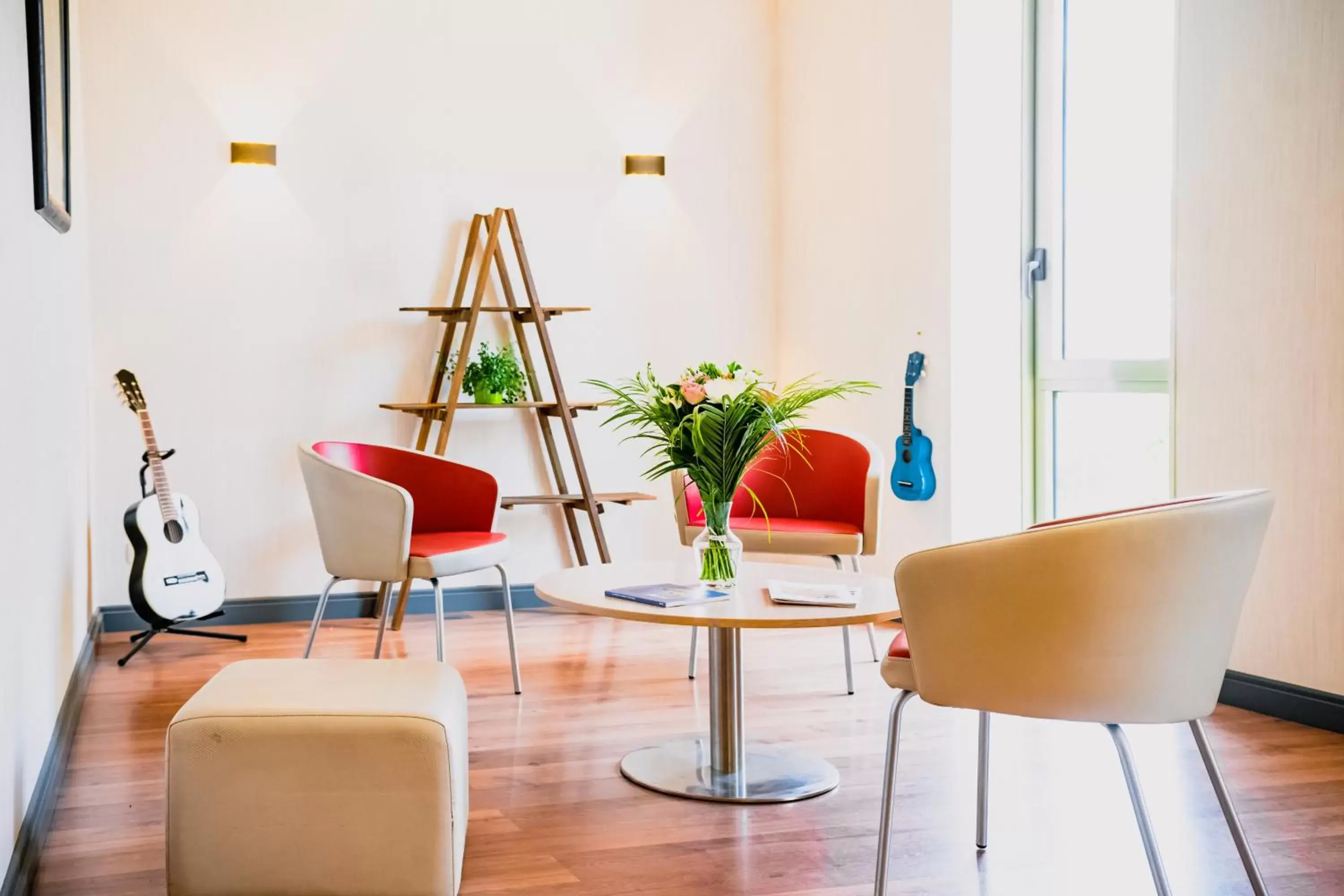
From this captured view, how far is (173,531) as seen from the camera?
15.1 ft

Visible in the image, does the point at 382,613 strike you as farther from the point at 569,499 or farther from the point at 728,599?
the point at 728,599

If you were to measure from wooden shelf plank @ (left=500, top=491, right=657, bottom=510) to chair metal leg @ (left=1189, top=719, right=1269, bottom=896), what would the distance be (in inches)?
131

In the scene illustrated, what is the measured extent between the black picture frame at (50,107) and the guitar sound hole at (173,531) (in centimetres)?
119

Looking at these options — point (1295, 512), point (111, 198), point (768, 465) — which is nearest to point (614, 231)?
point (768, 465)

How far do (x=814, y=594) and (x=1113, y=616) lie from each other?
2.90ft

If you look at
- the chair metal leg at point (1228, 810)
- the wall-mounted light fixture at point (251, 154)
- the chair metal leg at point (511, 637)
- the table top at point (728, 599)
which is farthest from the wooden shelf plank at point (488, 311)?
the chair metal leg at point (1228, 810)

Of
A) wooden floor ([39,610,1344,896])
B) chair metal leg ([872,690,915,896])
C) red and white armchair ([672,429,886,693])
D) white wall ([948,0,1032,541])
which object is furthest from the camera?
white wall ([948,0,1032,541])

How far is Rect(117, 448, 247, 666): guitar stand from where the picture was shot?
180 inches

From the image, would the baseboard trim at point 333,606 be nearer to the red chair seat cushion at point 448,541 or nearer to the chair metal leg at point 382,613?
the chair metal leg at point 382,613

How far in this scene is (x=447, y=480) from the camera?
14.6 ft

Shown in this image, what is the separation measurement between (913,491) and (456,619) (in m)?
1.87

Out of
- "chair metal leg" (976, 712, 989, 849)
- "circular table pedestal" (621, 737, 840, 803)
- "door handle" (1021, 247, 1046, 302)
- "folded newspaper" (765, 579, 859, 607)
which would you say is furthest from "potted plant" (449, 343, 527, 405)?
"chair metal leg" (976, 712, 989, 849)

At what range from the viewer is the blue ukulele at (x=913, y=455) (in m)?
4.96

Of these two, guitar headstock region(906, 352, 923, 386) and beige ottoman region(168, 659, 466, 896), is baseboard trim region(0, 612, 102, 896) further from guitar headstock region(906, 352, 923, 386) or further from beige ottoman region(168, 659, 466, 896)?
guitar headstock region(906, 352, 923, 386)
